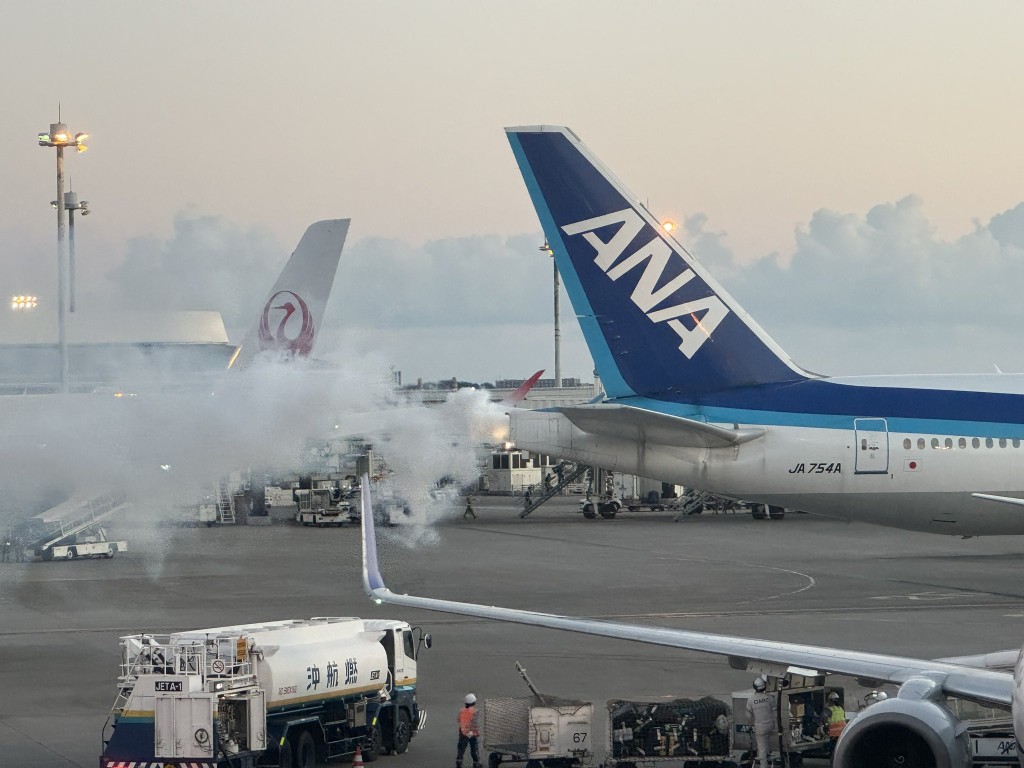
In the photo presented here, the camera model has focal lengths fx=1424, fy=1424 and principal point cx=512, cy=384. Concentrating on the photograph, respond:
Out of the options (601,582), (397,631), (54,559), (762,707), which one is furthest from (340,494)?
(762,707)

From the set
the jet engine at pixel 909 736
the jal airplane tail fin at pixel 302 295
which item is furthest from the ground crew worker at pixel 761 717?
the jal airplane tail fin at pixel 302 295

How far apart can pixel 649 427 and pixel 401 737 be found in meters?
10.8

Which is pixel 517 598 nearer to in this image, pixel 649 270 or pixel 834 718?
pixel 649 270

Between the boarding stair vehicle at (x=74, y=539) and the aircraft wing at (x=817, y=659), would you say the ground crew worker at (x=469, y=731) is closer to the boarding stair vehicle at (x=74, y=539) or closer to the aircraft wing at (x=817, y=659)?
the aircraft wing at (x=817, y=659)

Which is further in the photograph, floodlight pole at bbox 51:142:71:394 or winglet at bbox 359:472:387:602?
floodlight pole at bbox 51:142:71:394

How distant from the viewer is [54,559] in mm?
52844

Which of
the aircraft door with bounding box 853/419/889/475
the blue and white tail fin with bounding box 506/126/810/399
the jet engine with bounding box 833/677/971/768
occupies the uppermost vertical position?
the blue and white tail fin with bounding box 506/126/810/399

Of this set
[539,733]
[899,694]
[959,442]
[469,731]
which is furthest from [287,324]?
[899,694]

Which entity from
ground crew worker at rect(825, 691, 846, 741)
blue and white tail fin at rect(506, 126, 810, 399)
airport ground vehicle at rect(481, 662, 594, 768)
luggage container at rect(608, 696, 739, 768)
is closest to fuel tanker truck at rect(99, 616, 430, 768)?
airport ground vehicle at rect(481, 662, 594, 768)

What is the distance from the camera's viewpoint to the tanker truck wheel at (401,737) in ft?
73.8

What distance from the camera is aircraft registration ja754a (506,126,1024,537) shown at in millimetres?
31938

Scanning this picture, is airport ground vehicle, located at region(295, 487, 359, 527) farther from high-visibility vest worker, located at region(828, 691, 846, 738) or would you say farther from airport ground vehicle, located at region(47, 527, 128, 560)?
high-visibility vest worker, located at region(828, 691, 846, 738)

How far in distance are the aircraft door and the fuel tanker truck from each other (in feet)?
43.1

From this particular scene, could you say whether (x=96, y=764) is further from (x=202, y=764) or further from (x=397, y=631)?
(x=397, y=631)
